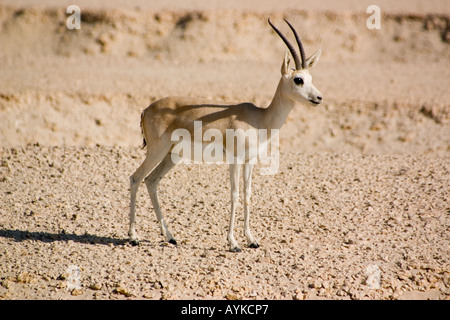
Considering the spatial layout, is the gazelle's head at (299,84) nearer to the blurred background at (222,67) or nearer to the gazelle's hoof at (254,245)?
the gazelle's hoof at (254,245)

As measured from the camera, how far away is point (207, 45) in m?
24.0

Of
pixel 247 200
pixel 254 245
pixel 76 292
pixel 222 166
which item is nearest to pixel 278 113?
pixel 247 200

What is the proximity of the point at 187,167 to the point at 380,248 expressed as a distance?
5572mm

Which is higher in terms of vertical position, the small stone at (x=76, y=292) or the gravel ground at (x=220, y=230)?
the gravel ground at (x=220, y=230)

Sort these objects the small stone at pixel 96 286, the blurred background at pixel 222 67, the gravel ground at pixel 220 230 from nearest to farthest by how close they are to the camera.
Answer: the small stone at pixel 96 286
the gravel ground at pixel 220 230
the blurred background at pixel 222 67

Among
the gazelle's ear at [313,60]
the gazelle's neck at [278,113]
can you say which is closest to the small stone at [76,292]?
the gazelle's neck at [278,113]

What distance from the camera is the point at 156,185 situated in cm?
1023

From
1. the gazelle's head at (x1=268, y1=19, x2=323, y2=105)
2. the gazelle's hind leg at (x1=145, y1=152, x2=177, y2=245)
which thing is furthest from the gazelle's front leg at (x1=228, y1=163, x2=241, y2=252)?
the gazelle's head at (x1=268, y1=19, x2=323, y2=105)

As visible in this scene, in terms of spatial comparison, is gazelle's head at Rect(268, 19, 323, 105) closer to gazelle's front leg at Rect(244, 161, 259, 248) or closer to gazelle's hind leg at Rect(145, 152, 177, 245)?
gazelle's front leg at Rect(244, 161, 259, 248)

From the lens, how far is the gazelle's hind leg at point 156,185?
1020 centimetres

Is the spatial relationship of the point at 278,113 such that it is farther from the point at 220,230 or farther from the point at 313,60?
→ the point at 220,230

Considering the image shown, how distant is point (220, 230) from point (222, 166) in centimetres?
381

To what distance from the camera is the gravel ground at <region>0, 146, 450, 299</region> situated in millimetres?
8859

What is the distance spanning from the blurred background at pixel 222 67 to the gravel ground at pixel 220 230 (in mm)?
4396
